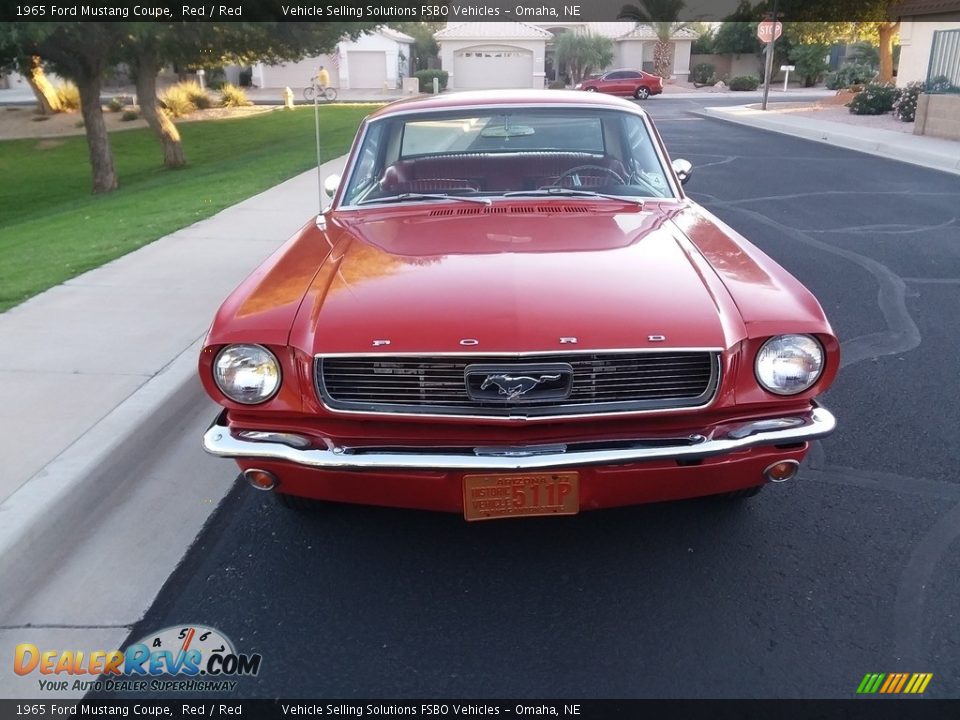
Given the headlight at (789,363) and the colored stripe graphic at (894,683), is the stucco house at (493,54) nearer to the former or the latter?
the headlight at (789,363)

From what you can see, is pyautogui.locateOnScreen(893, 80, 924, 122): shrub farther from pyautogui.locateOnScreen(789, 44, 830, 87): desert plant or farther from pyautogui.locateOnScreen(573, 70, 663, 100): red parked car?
pyautogui.locateOnScreen(789, 44, 830, 87): desert plant

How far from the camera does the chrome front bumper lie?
265cm

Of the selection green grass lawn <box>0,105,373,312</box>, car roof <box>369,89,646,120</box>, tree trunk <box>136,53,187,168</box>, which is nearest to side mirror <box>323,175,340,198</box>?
car roof <box>369,89,646,120</box>

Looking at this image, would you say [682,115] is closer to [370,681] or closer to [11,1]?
[11,1]

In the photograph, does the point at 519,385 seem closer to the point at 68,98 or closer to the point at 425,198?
the point at 425,198

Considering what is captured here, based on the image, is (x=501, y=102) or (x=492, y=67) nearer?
(x=501, y=102)

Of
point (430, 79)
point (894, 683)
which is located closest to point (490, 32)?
point (430, 79)

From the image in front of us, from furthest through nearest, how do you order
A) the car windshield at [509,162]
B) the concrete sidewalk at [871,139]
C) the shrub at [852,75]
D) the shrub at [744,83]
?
the shrub at [744,83], the shrub at [852,75], the concrete sidewalk at [871,139], the car windshield at [509,162]

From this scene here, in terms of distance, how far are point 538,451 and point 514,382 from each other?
23cm

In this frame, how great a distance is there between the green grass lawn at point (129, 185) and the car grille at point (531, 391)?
165 inches

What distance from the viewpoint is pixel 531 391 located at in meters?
2.71

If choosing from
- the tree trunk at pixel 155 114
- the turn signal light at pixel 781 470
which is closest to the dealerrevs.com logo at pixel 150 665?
the turn signal light at pixel 781 470

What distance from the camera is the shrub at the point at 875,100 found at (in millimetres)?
23938

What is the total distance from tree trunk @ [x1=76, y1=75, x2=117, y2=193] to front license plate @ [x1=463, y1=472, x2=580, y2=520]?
1613 centimetres
